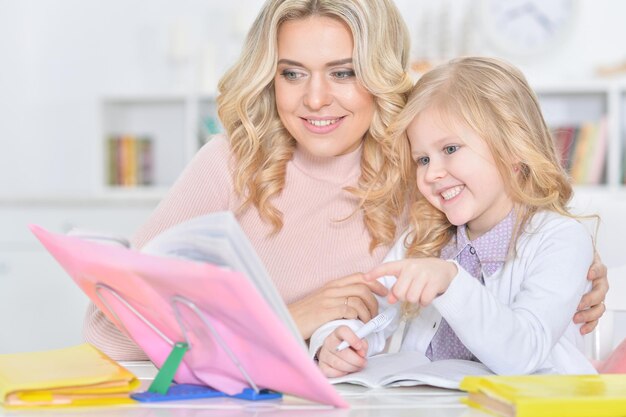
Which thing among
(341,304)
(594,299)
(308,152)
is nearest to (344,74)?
(308,152)

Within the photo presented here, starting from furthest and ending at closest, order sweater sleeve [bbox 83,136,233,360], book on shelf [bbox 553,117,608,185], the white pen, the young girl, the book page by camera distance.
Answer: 1. book on shelf [bbox 553,117,608,185]
2. sweater sleeve [bbox 83,136,233,360]
3. the young girl
4. the white pen
5. the book page

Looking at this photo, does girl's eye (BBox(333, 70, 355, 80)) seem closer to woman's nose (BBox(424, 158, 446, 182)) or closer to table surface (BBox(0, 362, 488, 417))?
woman's nose (BBox(424, 158, 446, 182))

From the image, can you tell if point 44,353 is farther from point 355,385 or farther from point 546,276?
point 546,276

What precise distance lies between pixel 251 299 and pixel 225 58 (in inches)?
138

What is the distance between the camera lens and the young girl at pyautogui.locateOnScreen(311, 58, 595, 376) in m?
1.37

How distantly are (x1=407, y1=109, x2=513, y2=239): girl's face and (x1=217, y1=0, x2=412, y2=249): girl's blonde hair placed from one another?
117 millimetres

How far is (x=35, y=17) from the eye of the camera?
443 cm

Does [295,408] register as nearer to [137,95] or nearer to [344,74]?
[344,74]

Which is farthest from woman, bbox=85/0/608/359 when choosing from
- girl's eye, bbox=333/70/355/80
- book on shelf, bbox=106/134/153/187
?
book on shelf, bbox=106/134/153/187

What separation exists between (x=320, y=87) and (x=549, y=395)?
872mm

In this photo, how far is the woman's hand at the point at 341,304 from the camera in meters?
1.51

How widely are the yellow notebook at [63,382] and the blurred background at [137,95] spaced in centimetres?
268

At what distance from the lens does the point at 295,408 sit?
989 mm

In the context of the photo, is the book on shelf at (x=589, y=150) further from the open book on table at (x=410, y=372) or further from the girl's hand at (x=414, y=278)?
the girl's hand at (x=414, y=278)
